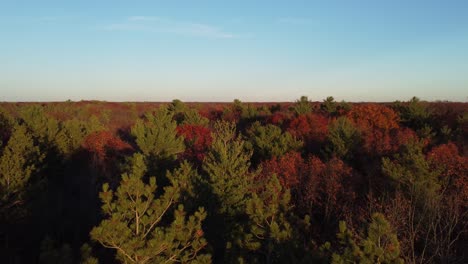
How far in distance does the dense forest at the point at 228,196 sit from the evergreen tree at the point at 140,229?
0.10ft

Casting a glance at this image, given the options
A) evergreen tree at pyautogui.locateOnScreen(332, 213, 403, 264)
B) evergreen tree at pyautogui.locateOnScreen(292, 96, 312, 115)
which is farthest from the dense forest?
evergreen tree at pyautogui.locateOnScreen(292, 96, 312, 115)

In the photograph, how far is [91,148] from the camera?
30125 mm

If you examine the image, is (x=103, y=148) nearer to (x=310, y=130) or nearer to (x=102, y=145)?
(x=102, y=145)

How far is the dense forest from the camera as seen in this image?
7.73 m

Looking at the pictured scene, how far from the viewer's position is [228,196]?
48.2 feet

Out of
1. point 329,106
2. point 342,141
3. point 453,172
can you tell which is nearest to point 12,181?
point 342,141

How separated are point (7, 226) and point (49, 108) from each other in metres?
39.9

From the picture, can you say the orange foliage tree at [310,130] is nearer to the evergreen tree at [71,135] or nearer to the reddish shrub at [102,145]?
the reddish shrub at [102,145]

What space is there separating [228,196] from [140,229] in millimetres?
6859

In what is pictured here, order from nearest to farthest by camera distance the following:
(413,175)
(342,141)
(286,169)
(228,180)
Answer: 1. (228,180)
2. (413,175)
3. (286,169)
4. (342,141)

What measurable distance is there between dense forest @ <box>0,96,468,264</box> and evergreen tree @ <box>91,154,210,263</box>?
0.10ft

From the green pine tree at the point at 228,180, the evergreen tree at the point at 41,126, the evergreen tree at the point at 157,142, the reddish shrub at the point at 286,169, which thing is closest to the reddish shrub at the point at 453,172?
the reddish shrub at the point at 286,169

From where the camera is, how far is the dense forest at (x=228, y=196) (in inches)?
304

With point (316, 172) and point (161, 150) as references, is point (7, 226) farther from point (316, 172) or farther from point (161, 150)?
point (316, 172)
